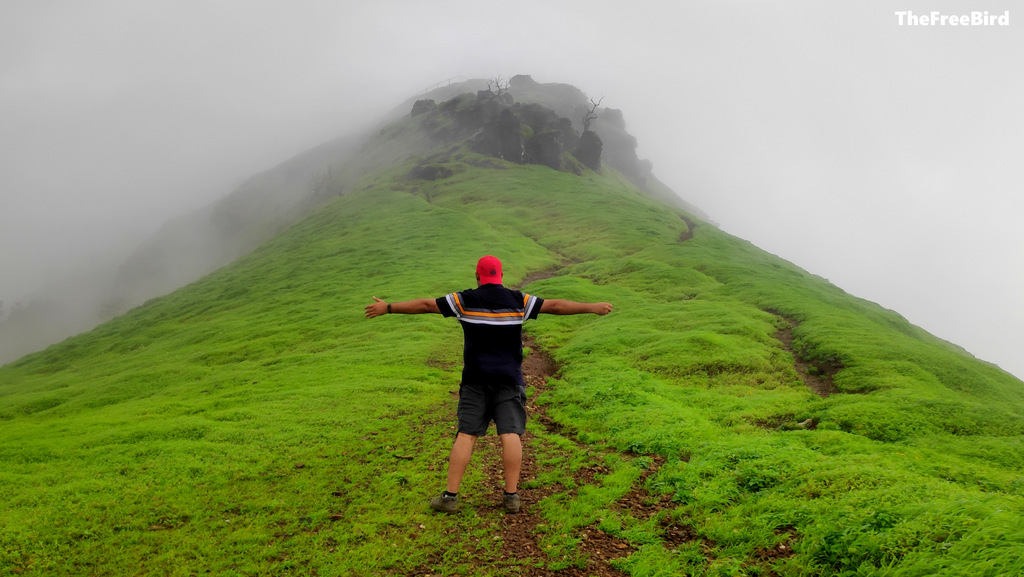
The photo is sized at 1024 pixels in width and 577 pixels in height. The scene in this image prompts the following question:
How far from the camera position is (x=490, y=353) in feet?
29.4

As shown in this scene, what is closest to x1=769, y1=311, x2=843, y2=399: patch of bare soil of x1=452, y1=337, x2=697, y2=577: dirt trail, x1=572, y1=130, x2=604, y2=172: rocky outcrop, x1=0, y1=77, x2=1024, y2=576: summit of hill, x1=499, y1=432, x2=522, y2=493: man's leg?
x1=0, y1=77, x2=1024, y2=576: summit of hill

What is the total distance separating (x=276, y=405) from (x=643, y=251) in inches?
2171

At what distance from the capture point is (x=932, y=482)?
9367 mm

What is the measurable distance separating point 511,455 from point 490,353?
194cm

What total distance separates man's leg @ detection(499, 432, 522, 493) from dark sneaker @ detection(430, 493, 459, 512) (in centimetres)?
106

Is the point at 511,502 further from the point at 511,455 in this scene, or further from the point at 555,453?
the point at 555,453

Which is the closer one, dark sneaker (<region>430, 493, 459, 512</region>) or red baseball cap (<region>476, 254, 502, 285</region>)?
red baseball cap (<region>476, 254, 502, 285</region>)

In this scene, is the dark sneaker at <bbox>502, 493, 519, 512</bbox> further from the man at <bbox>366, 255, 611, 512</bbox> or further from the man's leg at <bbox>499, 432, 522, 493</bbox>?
the man at <bbox>366, 255, 611, 512</bbox>

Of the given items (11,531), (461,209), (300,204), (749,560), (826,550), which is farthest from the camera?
(300,204)

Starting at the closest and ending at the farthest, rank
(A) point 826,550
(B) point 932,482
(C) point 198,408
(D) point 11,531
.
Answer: (A) point 826,550
(D) point 11,531
(B) point 932,482
(C) point 198,408

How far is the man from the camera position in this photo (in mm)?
8906

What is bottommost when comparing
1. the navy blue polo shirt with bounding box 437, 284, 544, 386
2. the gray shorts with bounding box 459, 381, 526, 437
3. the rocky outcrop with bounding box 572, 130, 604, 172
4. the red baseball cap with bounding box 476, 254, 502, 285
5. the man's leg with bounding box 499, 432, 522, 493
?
the man's leg with bounding box 499, 432, 522, 493

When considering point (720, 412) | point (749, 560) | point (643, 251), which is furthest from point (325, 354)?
point (643, 251)

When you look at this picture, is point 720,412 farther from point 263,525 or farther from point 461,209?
point 461,209
